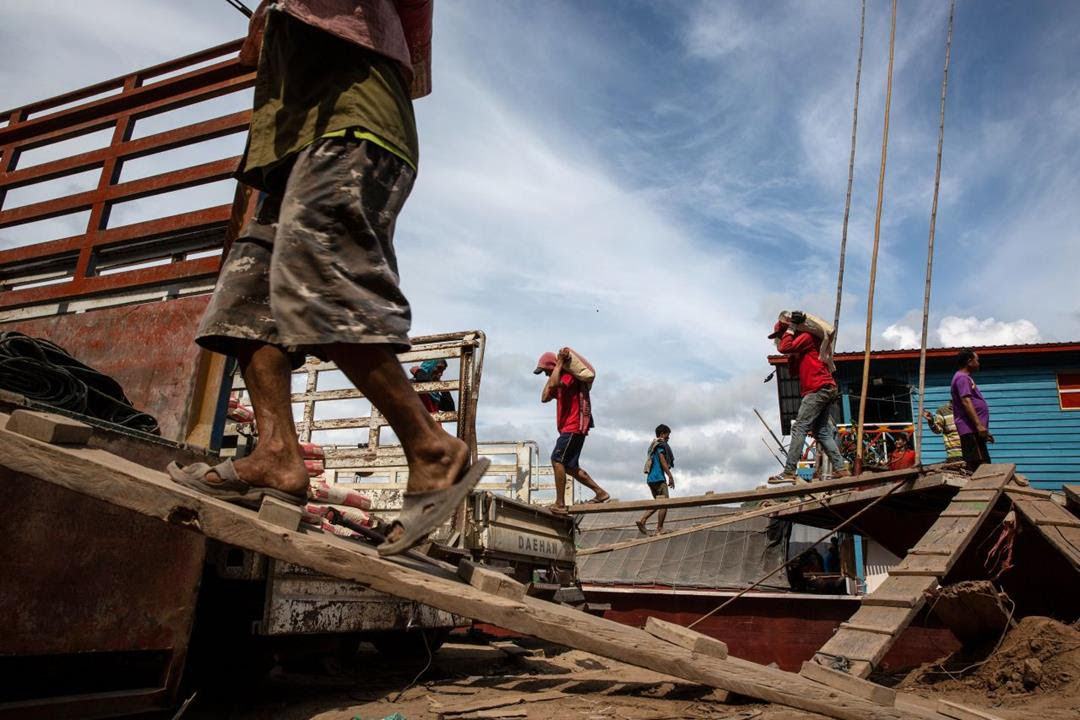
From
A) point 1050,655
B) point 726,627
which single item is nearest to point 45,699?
point 1050,655

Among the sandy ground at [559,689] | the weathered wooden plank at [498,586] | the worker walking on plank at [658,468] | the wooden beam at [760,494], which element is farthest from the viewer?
the worker walking on plank at [658,468]

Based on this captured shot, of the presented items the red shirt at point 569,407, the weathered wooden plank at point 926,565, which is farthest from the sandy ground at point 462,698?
the red shirt at point 569,407

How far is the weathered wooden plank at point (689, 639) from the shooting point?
90.0 inches

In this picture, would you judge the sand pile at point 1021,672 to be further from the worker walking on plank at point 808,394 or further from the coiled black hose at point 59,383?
the coiled black hose at point 59,383

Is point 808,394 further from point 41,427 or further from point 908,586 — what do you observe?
point 41,427

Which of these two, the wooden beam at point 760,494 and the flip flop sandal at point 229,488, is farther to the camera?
the wooden beam at point 760,494

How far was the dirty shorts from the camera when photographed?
1905mm

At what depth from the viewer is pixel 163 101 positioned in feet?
13.1

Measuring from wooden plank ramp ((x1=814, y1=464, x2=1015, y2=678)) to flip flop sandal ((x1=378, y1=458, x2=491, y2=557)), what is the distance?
2235 mm

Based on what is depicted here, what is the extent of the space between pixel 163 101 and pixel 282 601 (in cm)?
289

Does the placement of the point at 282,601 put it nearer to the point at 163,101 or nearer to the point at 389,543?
the point at 389,543

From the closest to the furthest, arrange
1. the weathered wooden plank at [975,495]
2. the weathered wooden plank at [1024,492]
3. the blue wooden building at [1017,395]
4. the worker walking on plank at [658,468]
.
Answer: the weathered wooden plank at [975,495]
the weathered wooden plank at [1024,492]
the worker walking on plank at [658,468]
the blue wooden building at [1017,395]

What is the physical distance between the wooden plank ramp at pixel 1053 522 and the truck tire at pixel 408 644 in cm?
426

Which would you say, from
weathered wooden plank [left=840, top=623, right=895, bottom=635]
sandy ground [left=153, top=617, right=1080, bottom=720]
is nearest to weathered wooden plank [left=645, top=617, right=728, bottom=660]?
sandy ground [left=153, top=617, right=1080, bottom=720]
